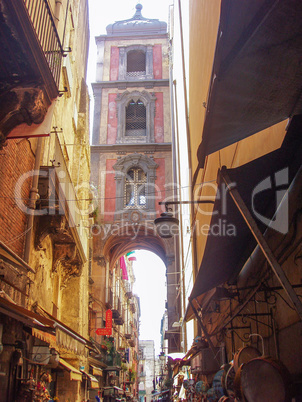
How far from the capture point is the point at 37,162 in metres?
8.63

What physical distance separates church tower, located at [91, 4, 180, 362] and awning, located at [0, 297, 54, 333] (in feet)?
48.2

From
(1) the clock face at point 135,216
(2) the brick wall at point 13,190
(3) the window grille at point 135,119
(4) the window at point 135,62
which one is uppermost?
(4) the window at point 135,62

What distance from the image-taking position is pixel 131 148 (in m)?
24.9

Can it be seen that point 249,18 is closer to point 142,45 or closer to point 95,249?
point 95,249

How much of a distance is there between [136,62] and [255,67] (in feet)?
91.8

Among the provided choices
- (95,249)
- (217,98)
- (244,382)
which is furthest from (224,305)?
(95,249)

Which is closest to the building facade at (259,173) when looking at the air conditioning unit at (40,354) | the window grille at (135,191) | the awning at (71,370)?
the air conditioning unit at (40,354)

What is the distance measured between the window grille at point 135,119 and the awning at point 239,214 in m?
21.0

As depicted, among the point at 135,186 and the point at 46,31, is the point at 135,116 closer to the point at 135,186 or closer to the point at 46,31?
the point at 135,186

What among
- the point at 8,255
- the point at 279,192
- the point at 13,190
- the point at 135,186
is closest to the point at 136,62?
the point at 135,186

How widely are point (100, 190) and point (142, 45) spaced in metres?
11.9

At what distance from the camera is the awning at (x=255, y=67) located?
2.11 m

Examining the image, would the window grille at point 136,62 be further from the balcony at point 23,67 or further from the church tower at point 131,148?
the balcony at point 23,67

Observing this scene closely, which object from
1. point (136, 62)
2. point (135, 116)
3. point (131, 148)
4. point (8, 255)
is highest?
point (136, 62)
